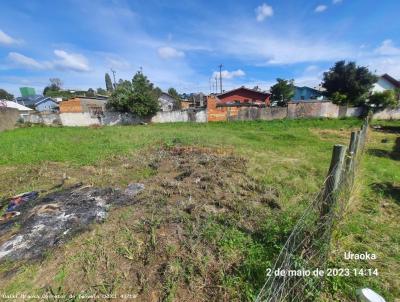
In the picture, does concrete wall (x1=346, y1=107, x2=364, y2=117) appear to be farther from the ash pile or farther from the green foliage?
the ash pile

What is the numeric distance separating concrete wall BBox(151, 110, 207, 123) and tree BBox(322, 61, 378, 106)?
13.2m

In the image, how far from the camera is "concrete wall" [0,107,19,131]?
47.8 feet

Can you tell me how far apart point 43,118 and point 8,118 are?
2131 millimetres

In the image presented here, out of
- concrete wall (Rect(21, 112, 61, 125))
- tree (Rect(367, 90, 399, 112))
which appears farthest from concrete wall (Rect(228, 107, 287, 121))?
concrete wall (Rect(21, 112, 61, 125))

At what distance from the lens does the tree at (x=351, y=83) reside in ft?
64.1

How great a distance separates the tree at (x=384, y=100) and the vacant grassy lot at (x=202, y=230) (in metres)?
15.0

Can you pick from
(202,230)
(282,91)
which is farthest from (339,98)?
(202,230)

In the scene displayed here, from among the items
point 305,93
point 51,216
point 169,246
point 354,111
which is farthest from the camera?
point 305,93

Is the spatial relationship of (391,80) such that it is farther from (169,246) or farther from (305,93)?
(169,246)

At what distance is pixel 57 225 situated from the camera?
118 inches

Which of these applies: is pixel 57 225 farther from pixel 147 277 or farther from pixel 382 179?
pixel 382 179

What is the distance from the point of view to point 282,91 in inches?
985

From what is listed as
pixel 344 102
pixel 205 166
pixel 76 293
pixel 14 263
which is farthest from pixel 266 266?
pixel 344 102

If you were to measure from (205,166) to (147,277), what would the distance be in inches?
137
